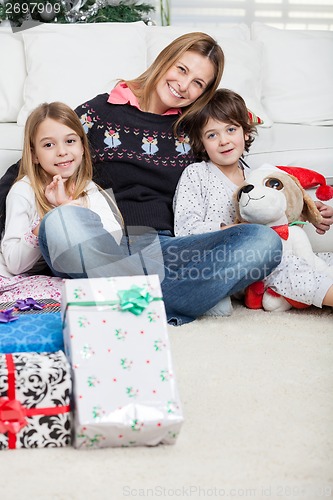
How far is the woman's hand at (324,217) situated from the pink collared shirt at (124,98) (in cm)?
48

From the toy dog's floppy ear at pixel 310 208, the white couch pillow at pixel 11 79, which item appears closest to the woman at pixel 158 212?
the toy dog's floppy ear at pixel 310 208

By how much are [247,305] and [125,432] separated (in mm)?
796

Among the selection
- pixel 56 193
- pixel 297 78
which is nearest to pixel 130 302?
pixel 56 193

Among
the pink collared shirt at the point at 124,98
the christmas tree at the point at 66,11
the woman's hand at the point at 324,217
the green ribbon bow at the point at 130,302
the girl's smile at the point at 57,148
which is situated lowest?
the woman's hand at the point at 324,217

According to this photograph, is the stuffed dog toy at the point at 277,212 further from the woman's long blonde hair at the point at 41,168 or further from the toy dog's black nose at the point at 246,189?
the woman's long blonde hair at the point at 41,168

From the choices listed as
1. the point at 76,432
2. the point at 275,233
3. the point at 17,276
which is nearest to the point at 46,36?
the point at 17,276

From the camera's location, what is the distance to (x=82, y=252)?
1.77 meters

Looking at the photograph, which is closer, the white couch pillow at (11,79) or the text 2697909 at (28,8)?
the white couch pillow at (11,79)

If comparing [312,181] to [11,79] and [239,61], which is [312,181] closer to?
[239,61]

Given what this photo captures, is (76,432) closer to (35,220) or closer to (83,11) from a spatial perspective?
(35,220)

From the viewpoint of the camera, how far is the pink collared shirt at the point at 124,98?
2037 millimetres

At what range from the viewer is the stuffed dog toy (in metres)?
1.88

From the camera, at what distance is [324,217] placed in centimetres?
204

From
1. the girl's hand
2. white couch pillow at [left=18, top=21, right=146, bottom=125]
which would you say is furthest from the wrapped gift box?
white couch pillow at [left=18, top=21, right=146, bottom=125]
